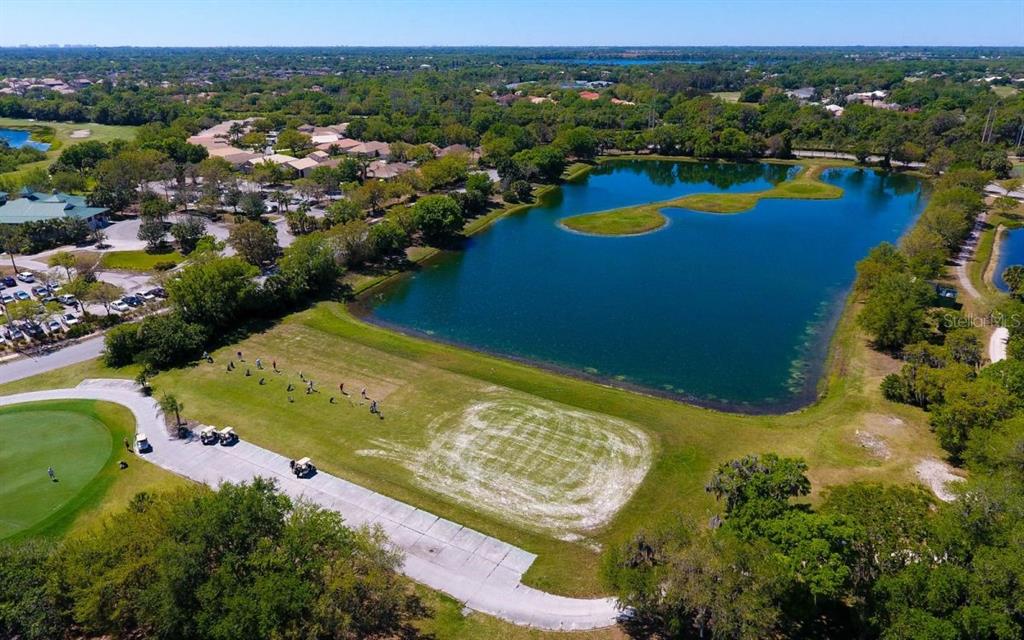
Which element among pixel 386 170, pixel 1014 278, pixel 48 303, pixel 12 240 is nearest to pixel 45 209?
pixel 12 240

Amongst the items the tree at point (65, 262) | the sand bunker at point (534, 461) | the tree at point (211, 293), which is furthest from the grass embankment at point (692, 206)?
the tree at point (65, 262)

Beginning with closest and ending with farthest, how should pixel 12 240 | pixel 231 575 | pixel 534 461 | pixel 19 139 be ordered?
pixel 231 575 → pixel 534 461 → pixel 12 240 → pixel 19 139

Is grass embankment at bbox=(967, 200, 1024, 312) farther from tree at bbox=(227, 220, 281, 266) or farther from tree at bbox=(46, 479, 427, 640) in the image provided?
tree at bbox=(227, 220, 281, 266)

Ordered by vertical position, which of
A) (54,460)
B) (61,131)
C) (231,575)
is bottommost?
(54,460)

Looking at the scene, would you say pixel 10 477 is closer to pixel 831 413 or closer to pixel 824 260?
pixel 831 413

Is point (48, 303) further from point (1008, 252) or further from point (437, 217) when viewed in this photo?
point (1008, 252)

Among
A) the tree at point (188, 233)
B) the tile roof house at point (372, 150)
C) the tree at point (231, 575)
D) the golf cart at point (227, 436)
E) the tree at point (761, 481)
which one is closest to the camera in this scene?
the tree at point (231, 575)

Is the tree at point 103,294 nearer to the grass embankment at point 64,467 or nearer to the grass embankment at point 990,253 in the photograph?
the grass embankment at point 64,467

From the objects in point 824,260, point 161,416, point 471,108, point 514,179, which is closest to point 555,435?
point 161,416
